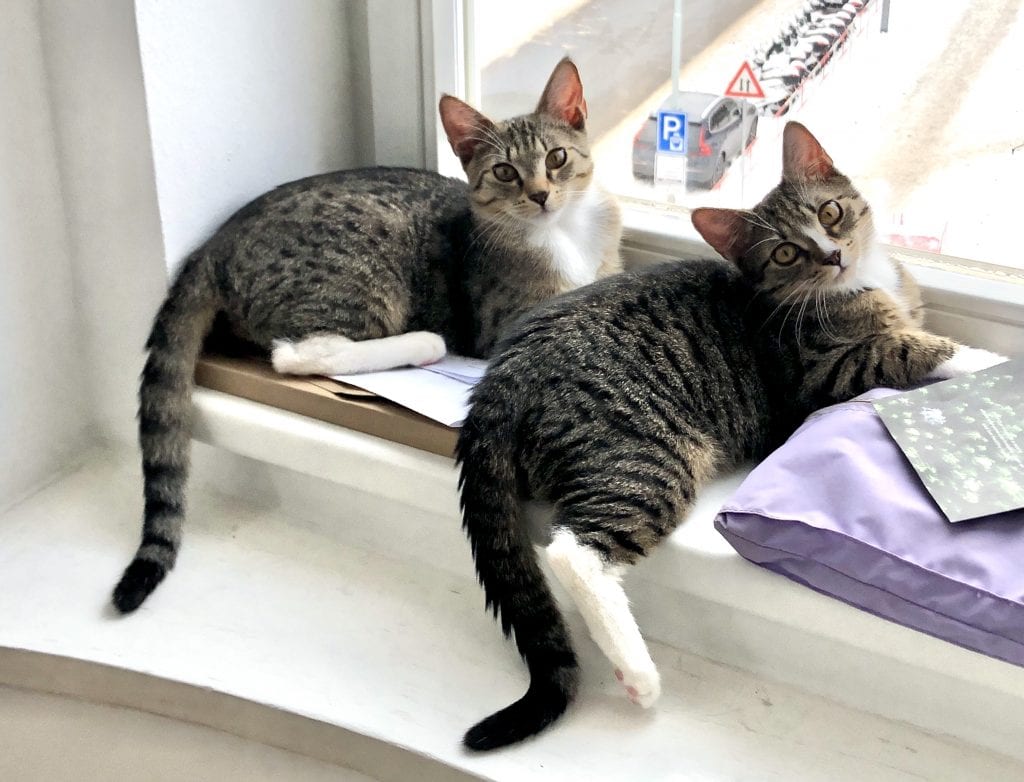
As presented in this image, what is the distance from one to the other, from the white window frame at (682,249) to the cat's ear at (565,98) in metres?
0.18

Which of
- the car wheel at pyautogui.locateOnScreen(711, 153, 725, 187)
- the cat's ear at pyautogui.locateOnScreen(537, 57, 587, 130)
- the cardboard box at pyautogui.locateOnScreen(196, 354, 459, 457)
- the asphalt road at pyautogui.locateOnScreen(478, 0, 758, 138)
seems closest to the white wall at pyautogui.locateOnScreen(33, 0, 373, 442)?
the cardboard box at pyautogui.locateOnScreen(196, 354, 459, 457)

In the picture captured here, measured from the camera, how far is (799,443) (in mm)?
1227

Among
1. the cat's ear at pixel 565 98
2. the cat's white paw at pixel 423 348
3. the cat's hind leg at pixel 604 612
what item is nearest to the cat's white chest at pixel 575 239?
the cat's ear at pixel 565 98

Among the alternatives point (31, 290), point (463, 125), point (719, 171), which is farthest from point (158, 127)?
point (719, 171)

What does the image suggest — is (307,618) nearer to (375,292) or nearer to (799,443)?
(375,292)

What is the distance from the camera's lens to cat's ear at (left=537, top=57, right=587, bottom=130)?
1.55 m

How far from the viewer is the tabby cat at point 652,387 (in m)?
1.18

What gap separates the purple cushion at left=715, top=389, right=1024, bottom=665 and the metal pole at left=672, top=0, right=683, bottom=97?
2.18ft

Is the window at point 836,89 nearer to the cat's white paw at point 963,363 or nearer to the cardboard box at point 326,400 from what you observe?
the cat's white paw at point 963,363

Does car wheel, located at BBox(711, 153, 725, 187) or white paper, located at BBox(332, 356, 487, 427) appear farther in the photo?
car wheel, located at BBox(711, 153, 725, 187)

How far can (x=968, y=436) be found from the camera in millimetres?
1199

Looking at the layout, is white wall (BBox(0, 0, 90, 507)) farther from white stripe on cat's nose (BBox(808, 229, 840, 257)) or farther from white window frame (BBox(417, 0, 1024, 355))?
white stripe on cat's nose (BBox(808, 229, 840, 257))

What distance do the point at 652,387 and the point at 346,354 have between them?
17.5 inches

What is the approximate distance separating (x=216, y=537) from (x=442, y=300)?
0.48 metres
